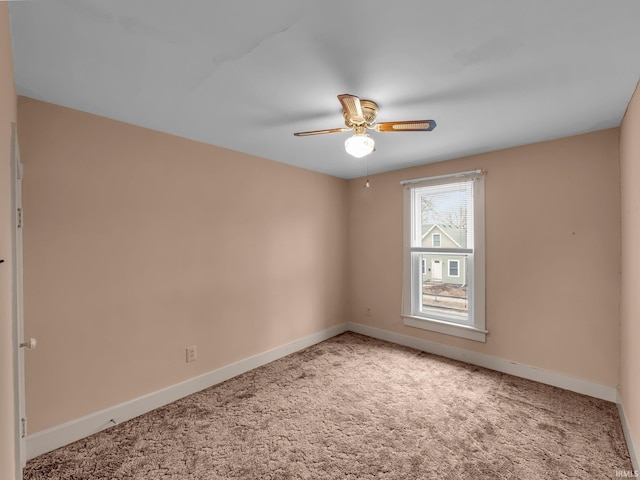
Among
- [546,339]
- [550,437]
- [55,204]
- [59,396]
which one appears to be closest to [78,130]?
[55,204]

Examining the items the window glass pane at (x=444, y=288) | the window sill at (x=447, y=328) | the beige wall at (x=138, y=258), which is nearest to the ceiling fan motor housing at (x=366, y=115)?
the beige wall at (x=138, y=258)

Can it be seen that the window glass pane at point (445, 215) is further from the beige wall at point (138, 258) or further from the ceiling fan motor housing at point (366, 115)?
the ceiling fan motor housing at point (366, 115)

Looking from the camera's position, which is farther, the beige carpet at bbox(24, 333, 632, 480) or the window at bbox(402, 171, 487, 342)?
the window at bbox(402, 171, 487, 342)

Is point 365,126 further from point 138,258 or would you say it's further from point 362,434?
point 362,434

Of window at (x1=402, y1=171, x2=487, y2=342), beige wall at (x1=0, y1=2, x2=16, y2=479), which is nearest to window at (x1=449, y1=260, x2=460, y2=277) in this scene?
window at (x1=402, y1=171, x2=487, y2=342)

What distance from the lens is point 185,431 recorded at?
2211mm

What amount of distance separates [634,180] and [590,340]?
1.48m

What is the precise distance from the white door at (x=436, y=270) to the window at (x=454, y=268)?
0.13 m

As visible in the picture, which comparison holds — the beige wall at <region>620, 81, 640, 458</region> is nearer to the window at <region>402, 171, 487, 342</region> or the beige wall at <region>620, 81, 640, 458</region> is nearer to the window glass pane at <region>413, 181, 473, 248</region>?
the window at <region>402, 171, 487, 342</region>

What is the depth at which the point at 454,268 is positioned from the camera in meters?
3.57

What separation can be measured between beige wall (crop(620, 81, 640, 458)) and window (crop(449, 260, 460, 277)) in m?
1.38

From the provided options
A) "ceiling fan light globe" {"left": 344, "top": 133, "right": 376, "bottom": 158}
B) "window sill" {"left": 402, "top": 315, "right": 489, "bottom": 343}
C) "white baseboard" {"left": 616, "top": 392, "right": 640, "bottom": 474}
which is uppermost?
"ceiling fan light globe" {"left": 344, "top": 133, "right": 376, "bottom": 158}

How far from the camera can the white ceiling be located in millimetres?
1238

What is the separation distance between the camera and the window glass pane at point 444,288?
3.51m
